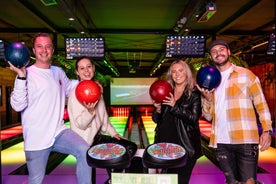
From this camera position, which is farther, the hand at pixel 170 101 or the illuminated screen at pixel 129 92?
the illuminated screen at pixel 129 92

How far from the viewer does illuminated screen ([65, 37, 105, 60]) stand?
6.30 m

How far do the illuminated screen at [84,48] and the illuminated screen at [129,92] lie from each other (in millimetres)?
11207

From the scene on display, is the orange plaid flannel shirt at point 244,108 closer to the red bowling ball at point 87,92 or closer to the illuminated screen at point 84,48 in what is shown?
the red bowling ball at point 87,92

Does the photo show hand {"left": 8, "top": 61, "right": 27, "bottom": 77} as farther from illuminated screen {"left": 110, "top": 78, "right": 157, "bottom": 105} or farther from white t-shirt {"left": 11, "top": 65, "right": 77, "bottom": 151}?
illuminated screen {"left": 110, "top": 78, "right": 157, "bottom": 105}

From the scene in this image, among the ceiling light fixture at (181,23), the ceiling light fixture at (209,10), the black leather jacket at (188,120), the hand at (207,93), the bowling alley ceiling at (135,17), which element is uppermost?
the bowling alley ceiling at (135,17)

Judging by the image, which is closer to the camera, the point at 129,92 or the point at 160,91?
the point at 160,91

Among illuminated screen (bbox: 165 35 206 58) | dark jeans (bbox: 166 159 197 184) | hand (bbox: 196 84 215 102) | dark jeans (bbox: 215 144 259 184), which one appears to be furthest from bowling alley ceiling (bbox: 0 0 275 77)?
dark jeans (bbox: 215 144 259 184)

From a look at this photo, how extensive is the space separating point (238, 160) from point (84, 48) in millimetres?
4585

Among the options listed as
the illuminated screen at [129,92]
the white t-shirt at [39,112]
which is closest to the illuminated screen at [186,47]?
the white t-shirt at [39,112]

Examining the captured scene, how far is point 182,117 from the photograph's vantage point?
7.76 feet

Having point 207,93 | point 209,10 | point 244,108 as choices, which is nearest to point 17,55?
point 207,93

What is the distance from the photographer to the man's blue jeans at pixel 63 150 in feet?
6.96

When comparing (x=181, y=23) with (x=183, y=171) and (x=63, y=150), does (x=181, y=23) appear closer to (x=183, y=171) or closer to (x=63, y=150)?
(x=183, y=171)

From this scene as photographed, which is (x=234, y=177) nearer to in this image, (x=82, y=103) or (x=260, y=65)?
(x=82, y=103)
